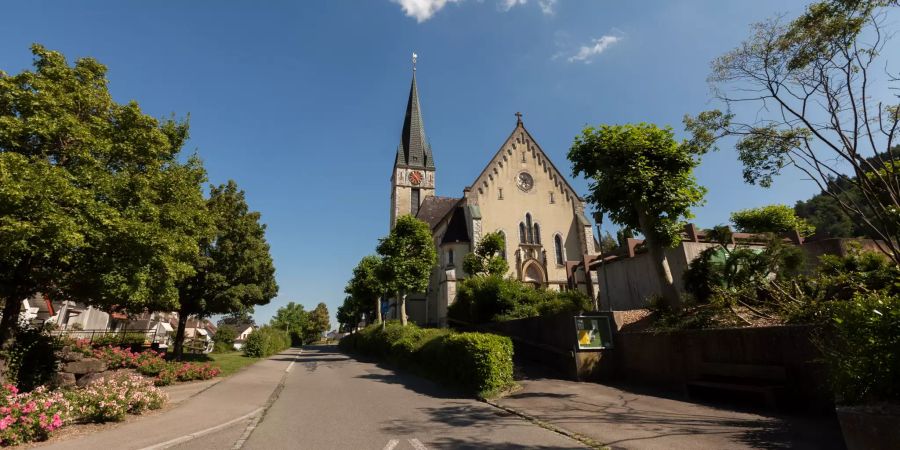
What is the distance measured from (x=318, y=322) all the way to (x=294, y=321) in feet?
44.8

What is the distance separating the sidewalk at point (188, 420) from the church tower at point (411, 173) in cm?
4102

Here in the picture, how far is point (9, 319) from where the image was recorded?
11695 millimetres

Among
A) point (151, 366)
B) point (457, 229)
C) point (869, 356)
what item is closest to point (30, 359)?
point (151, 366)

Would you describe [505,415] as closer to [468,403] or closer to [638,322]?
[468,403]

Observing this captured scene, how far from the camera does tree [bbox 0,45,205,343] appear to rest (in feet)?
30.1

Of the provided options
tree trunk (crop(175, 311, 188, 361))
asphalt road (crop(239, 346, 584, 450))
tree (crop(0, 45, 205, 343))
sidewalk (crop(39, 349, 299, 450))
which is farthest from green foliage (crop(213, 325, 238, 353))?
asphalt road (crop(239, 346, 584, 450))

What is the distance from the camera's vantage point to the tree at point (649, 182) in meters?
13.4

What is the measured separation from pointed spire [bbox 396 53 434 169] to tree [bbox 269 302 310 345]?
1831 inches

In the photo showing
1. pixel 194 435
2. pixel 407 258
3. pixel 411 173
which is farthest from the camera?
pixel 411 173

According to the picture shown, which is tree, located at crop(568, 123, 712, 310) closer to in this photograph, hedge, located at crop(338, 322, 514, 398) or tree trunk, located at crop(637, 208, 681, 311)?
tree trunk, located at crop(637, 208, 681, 311)

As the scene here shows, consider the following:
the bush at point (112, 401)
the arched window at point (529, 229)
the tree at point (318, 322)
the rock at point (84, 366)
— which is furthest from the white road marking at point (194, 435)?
the tree at point (318, 322)

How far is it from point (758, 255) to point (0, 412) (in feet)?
61.3

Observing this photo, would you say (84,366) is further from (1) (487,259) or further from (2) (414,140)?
(2) (414,140)

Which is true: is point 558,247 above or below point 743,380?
above
